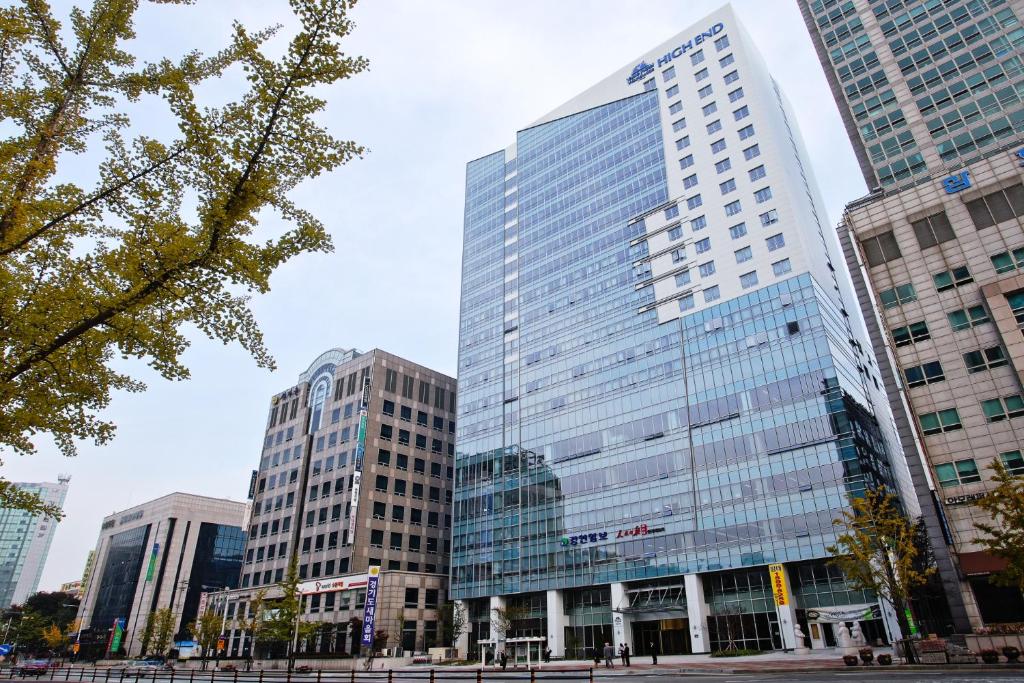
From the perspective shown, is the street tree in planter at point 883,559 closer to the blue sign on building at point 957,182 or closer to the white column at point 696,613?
the white column at point 696,613

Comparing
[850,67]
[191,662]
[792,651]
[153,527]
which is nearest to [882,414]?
[792,651]

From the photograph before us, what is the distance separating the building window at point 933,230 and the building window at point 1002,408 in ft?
47.2

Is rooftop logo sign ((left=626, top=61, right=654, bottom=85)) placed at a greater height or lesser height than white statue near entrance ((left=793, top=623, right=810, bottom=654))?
greater

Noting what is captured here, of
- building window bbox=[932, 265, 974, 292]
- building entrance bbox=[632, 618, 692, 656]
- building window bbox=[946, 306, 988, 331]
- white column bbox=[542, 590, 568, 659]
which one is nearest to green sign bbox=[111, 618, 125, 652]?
white column bbox=[542, 590, 568, 659]

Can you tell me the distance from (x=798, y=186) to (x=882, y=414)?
96.3ft

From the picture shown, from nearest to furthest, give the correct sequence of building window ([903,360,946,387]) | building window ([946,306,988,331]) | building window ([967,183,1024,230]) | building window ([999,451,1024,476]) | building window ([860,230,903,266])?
building window ([999,451,1024,476]), building window ([946,306,988,331]), building window ([903,360,946,387]), building window ([967,183,1024,230]), building window ([860,230,903,266])

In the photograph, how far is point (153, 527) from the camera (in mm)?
130375

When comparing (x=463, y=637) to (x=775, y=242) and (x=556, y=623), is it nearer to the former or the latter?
(x=556, y=623)

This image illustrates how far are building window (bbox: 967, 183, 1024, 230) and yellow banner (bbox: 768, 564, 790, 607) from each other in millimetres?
33596

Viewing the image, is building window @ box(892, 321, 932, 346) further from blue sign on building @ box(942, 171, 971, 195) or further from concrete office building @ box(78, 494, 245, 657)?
concrete office building @ box(78, 494, 245, 657)

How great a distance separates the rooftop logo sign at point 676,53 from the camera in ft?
272

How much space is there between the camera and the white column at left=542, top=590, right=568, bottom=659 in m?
66.6

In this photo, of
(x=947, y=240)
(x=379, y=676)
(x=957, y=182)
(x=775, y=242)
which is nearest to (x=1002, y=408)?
(x=947, y=240)

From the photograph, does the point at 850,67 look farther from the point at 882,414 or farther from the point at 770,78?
the point at 882,414
